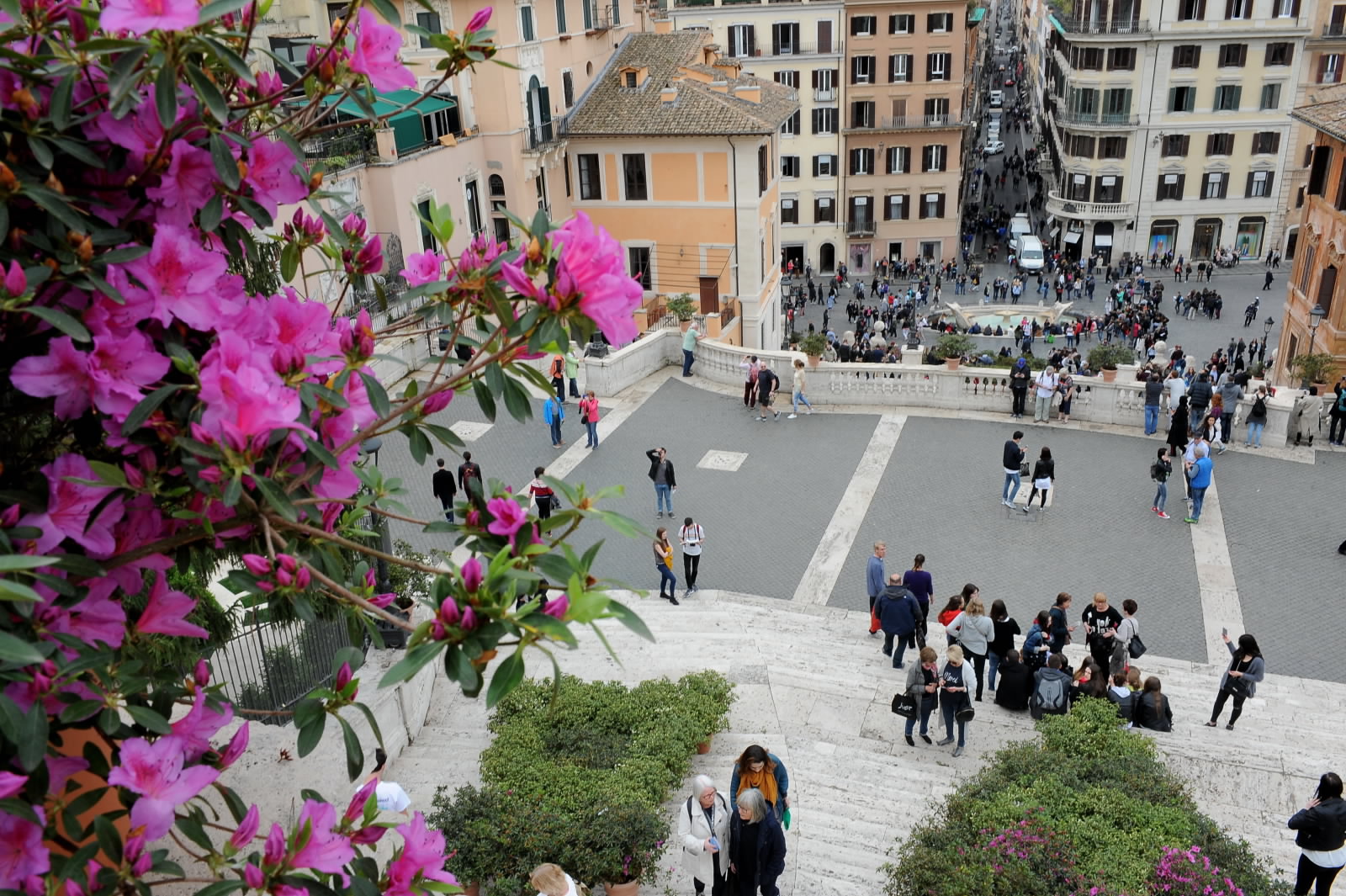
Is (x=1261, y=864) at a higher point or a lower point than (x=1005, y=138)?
higher

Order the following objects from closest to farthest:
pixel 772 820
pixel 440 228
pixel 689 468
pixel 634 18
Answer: pixel 440 228 → pixel 772 820 → pixel 689 468 → pixel 634 18

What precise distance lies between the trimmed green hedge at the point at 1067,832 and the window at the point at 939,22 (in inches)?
2082

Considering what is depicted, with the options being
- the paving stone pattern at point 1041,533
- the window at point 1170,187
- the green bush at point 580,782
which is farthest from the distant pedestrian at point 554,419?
the window at point 1170,187

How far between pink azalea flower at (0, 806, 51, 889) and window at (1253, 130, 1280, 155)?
212 feet

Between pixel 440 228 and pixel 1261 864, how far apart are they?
9.54 metres

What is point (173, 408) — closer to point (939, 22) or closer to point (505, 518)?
point (505, 518)

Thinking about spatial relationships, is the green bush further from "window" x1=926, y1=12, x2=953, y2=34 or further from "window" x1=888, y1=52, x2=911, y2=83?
"window" x1=926, y1=12, x2=953, y2=34

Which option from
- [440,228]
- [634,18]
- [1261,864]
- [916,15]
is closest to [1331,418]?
[1261,864]

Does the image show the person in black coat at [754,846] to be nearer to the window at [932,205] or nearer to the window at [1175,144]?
the window at [932,205]

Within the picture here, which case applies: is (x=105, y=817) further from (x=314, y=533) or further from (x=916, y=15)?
(x=916, y=15)

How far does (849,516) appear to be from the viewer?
19.9m

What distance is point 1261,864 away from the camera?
972 cm

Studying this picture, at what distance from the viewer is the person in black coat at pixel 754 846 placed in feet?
28.2

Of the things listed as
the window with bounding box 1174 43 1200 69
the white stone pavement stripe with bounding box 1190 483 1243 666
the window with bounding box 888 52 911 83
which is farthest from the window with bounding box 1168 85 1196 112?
the white stone pavement stripe with bounding box 1190 483 1243 666
